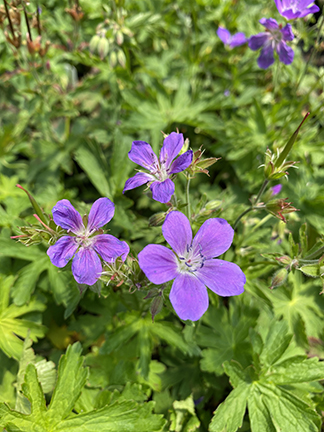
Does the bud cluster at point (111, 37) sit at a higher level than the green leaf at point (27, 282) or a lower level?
higher

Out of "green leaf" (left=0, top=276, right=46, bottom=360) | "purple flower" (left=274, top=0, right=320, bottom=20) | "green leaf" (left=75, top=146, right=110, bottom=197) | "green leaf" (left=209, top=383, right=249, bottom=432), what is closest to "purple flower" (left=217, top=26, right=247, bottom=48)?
"purple flower" (left=274, top=0, right=320, bottom=20)

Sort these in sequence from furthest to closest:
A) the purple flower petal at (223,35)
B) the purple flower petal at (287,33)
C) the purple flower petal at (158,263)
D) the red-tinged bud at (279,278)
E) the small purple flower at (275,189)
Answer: the purple flower petal at (223,35), the purple flower petal at (287,33), the small purple flower at (275,189), the red-tinged bud at (279,278), the purple flower petal at (158,263)

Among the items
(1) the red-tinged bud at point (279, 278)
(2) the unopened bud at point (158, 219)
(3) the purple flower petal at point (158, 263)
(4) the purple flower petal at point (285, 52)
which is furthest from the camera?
(4) the purple flower petal at point (285, 52)

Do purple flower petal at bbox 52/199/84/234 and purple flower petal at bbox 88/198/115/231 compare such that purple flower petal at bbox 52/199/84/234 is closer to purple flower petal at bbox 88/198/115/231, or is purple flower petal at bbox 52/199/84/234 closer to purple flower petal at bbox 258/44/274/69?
purple flower petal at bbox 88/198/115/231

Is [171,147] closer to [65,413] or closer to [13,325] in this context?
[65,413]

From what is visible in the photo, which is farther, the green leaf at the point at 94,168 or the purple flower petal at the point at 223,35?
the purple flower petal at the point at 223,35

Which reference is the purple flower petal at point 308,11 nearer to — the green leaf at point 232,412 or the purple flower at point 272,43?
the purple flower at point 272,43

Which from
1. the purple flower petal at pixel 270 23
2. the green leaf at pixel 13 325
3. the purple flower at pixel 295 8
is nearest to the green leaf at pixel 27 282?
the green leaf at pixel 13 325
